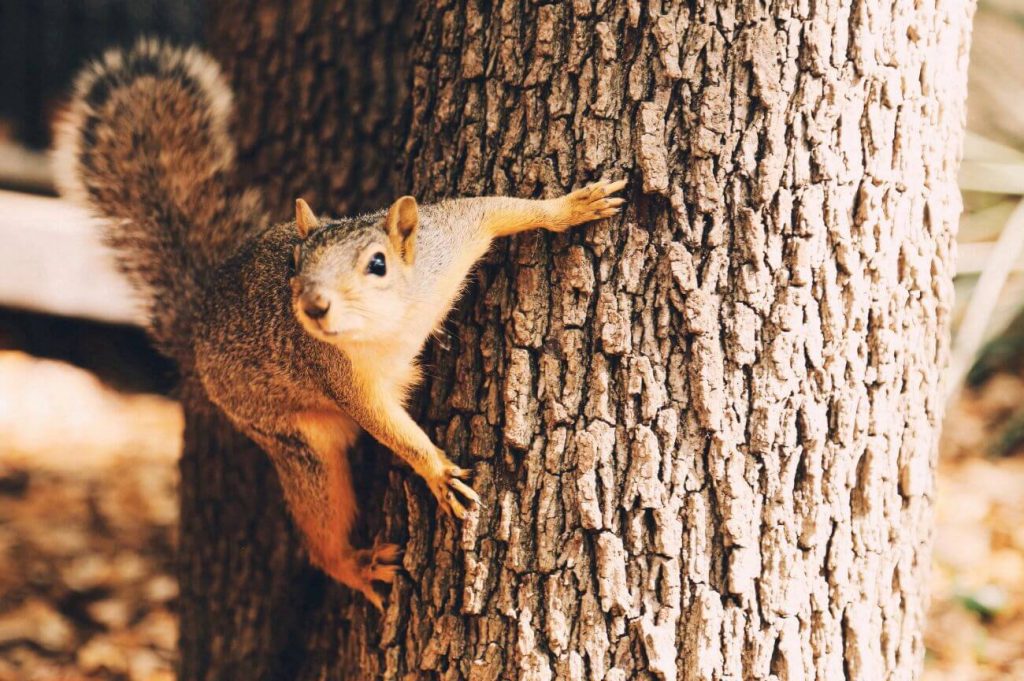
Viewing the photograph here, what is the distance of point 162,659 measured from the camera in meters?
3.09

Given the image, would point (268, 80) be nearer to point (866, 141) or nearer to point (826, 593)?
point (866, 141)

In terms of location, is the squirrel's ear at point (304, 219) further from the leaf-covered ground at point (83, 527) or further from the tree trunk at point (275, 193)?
the leaf-covered ground at point (83, 527)

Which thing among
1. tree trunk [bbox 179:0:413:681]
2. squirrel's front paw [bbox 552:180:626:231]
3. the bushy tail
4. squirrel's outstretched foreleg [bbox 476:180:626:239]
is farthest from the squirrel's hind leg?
squirrel's front paw [bbox 552:180:626:231]

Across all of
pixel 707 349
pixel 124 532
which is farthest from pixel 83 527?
pixel 707 349

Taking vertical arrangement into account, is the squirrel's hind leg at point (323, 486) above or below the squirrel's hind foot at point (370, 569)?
above

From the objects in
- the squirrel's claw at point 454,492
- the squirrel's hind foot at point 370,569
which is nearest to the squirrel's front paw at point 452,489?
the squirrel's claw at point 454,492

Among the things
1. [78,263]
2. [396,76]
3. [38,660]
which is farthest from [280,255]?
[78,263]

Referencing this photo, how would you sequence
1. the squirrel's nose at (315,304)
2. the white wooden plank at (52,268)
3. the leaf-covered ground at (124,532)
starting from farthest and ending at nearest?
the white wooden plank at (52,268), the leaf-covered ground at (124,532), the squirrel's nose at (315,304)

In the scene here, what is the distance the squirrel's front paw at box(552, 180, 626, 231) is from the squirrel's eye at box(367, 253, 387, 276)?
1.06 feet

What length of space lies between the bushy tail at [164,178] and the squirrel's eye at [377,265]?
80 cm

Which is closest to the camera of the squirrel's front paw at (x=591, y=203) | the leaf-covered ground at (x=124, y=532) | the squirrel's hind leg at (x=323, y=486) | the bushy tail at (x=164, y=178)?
the squirrel's front paw at (x=591, y=203)

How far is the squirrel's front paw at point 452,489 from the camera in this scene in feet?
5.59

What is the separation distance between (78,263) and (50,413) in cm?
73

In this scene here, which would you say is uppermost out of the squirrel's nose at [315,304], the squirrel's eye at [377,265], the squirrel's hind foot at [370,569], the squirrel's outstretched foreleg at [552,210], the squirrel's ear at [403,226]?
the squirrel's outstretched foreleg at [552,210]
